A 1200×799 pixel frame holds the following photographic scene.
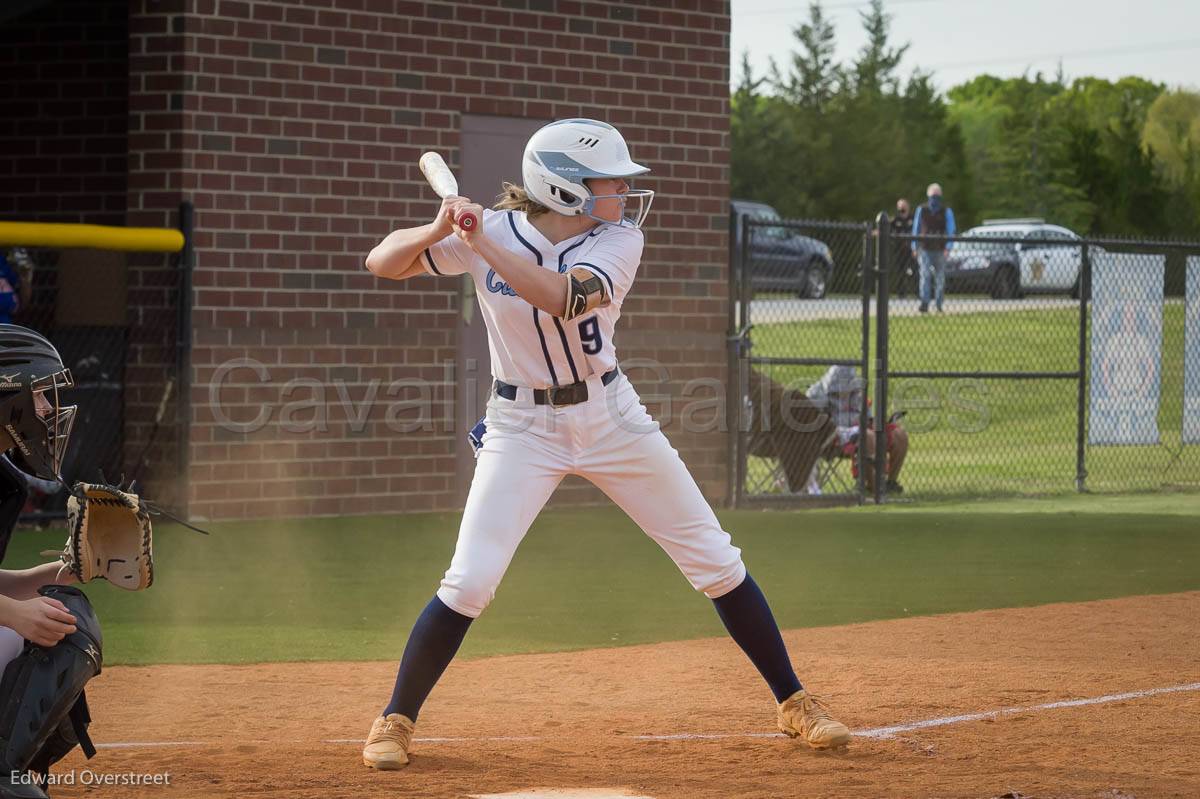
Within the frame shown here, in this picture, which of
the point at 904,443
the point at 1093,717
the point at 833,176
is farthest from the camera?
the point at 833,176

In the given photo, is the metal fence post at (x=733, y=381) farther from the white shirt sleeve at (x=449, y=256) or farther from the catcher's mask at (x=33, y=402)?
the catcher's mask at (x=33, y=402)

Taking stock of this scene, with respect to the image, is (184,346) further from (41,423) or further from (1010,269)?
(1010,269)

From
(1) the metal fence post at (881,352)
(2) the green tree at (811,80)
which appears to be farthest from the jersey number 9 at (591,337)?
(2) the green tree at (811,80)

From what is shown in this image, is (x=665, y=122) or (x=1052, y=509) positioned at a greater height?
(x=665, y=122)

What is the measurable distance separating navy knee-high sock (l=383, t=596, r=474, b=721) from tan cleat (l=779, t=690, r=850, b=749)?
1209 millimetres

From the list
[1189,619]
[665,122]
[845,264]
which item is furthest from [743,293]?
[845,264]

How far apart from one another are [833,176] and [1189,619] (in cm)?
5796

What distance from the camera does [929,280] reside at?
2570 centimetres

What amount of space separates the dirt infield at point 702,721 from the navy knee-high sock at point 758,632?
0.79 feet

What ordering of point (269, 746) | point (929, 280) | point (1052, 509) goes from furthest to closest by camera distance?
1. point (929, 280)
2. point (1052, 509)
3. point (269, 746)

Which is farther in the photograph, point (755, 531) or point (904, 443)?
point (904, 443)

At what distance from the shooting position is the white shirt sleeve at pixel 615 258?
522 centimetres

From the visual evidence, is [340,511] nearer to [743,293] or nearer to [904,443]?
[743,293]

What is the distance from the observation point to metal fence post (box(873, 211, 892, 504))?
14094 mm
